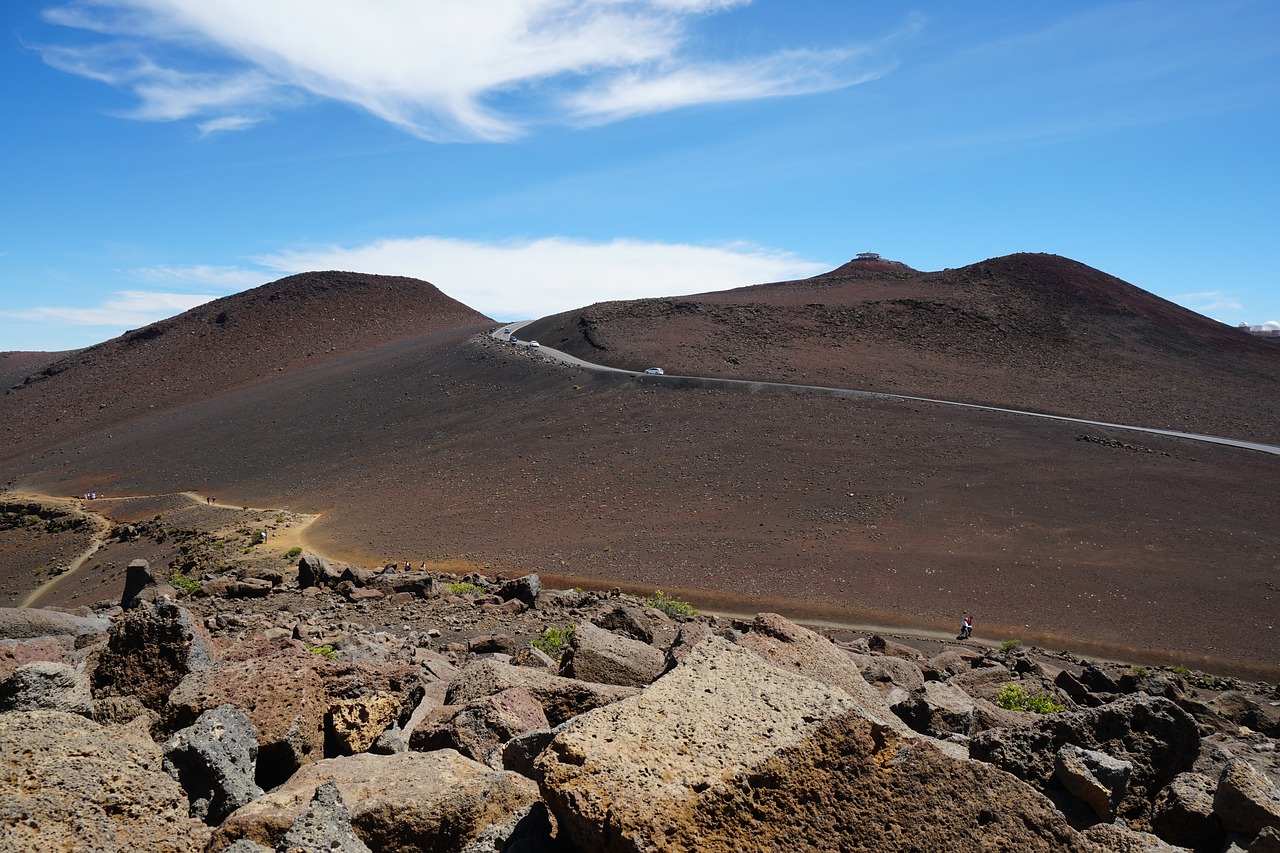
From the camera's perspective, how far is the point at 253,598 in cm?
1518

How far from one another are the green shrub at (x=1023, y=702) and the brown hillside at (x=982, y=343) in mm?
29183

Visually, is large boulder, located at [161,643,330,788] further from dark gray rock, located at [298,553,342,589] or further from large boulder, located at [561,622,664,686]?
dark gray rock, located at [298,553,342,589]

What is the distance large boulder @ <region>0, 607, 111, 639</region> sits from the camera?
32.2 feet

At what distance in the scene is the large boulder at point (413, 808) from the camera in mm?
3336

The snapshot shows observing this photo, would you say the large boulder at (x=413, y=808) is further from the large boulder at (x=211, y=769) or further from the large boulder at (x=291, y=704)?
the large boulder at (x=291, y=704)

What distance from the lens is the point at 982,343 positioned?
44094 millimetres

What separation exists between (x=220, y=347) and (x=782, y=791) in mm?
69982

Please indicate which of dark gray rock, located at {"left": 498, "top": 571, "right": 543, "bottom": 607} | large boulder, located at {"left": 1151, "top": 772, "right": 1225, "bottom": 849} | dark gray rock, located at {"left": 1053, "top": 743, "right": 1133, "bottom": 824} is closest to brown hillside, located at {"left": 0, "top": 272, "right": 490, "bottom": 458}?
dark gray rock, located at {"left": 498, "top": 571, "right": 543, "bottom": 607}

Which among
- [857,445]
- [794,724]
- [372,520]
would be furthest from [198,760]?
[857,445]

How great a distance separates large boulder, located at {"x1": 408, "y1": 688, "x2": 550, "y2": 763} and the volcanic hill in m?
15.9

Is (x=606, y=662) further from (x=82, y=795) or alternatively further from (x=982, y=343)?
(x=982, y=343)

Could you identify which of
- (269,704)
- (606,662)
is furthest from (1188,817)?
(269,704)

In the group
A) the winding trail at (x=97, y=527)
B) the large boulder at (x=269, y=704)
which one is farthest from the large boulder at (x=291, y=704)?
the winding trail at (x=97, y=527)

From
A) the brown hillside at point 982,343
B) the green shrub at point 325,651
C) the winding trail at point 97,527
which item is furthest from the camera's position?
the brown hillside at point 982,343
